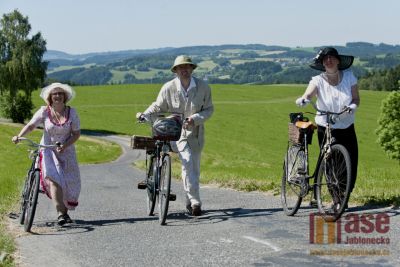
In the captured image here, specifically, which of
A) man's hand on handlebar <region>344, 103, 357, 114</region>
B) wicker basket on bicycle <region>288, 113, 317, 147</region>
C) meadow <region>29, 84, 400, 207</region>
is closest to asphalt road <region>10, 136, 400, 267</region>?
wicker basket on bicycle <region>288, 113, 317, 147</region>

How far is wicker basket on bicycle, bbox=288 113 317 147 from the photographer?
8.09 meters

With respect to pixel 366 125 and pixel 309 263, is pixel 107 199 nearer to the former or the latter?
pixel 309 263

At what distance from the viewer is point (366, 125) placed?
295ft

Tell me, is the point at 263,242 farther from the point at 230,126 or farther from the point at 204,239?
the point at 230,126

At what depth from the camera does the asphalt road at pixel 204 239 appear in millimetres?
5734

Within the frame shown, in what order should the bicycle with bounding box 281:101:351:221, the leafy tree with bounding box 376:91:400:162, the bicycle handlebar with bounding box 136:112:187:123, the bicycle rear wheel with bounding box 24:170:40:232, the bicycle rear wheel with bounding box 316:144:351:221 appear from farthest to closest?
the leafy tree with bounding box 376:91:400:162 < the bicycle handlebar with bounding box 136:112:187:123 < the bicycle rear wheel with bounding box 24:170:40:232 < the bicycle with bounding box 281:101:351:221 < the bicycle rear wheel with bounding box 316:144:351:221

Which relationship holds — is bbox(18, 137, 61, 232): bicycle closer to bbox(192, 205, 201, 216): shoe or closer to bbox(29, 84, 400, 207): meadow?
bbox(192, 205, 201, 216): shoe

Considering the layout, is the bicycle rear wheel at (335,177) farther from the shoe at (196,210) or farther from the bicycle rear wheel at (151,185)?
the bicycle rear wheel at (151,185)

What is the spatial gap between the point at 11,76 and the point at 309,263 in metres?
74.9

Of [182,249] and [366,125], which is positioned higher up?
[182,249]

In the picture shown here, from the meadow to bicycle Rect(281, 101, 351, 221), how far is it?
99.3ft

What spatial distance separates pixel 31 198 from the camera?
26.9 ft

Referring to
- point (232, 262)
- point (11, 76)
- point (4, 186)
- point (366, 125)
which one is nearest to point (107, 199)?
point (4, 186)

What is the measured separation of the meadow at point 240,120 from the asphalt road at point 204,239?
30177 millimetres
